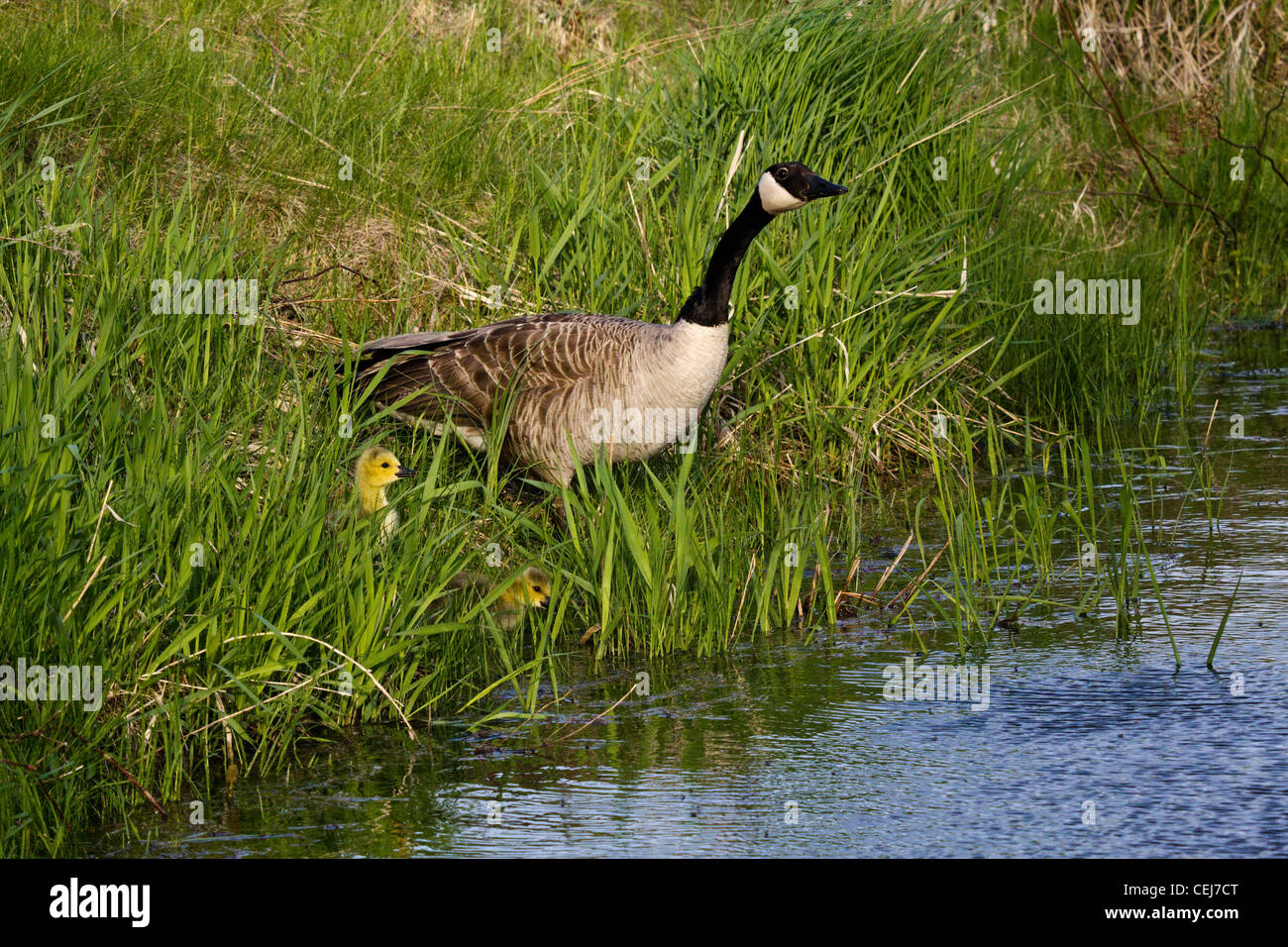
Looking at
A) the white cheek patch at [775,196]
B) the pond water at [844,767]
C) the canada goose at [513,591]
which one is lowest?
the pond water at [844,767]

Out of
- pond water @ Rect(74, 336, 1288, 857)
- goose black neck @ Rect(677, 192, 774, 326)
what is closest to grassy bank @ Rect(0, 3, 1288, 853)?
pond water @ Rect(74, 336, 1288, 857)

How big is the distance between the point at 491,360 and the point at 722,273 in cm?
110

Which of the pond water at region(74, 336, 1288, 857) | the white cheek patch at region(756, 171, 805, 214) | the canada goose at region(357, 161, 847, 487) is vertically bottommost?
the pond water at region(74, 336, 1288, 857)

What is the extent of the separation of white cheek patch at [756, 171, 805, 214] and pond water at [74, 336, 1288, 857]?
6.16 feet

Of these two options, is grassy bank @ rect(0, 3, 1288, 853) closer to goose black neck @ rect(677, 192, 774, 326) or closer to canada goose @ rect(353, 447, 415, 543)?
canada goose @ rect(353, 447, 415, 543)

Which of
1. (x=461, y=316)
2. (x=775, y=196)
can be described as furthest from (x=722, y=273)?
(x=461, y=316)

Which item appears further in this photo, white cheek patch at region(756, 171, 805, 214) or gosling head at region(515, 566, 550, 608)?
white cheek patch at region(756, 171, 805, 214)

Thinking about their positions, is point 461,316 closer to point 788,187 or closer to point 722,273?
point 722,273

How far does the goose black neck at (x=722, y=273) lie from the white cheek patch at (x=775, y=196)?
3cm

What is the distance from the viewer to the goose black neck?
21.8 feet

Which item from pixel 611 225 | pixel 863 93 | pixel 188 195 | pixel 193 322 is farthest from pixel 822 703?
pixel 863 93

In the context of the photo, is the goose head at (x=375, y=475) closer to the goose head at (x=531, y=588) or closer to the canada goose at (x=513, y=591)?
the canada goose at (x=513, y=591)

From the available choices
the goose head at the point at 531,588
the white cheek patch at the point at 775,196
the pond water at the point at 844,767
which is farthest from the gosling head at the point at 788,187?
the goose head at the point at 531,588

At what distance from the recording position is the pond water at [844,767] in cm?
427
